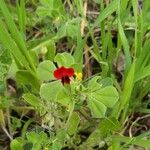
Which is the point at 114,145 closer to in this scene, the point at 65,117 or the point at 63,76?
the point at 65,117

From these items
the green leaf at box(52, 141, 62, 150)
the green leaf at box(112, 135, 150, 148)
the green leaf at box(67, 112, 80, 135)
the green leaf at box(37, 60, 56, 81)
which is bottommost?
the green leaf at box(112, 135, 150, 148)

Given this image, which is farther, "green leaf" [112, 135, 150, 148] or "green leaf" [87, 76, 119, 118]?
"green leaf" [112, 135, 150, 148]

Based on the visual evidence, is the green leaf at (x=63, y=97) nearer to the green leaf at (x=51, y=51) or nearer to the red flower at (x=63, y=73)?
the red flower at (x=63, y=73)

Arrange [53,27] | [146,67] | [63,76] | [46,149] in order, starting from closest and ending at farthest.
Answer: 1. [63,76]
2. [46,149]
3. [146,67]
4. [53,27]

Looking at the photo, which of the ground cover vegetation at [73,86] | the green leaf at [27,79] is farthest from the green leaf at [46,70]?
the green leaf at [27,79]

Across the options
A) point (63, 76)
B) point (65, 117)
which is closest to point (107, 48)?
point (65, 117)

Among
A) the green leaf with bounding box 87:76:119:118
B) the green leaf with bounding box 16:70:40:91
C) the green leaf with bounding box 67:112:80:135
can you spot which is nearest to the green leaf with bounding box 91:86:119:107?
the green leaf with bounding box 87:76:119:118

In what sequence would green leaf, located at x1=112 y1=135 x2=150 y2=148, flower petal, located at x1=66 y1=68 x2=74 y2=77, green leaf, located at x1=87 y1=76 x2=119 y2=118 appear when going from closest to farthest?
flower petal, located at x1=66 y1=68 x2=74 y2=77, green leaf, located at x1=87 y1=76 x2=119 y2=118, green leaf, located at x1=112 y1=135 x2=150 y2=148

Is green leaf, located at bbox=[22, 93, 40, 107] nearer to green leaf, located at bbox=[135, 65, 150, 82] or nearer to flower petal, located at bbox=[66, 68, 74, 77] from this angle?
flower petal, located at bbox=[66, 68, 74, 77]

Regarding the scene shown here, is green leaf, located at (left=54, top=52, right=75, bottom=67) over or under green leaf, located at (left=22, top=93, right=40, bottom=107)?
over
